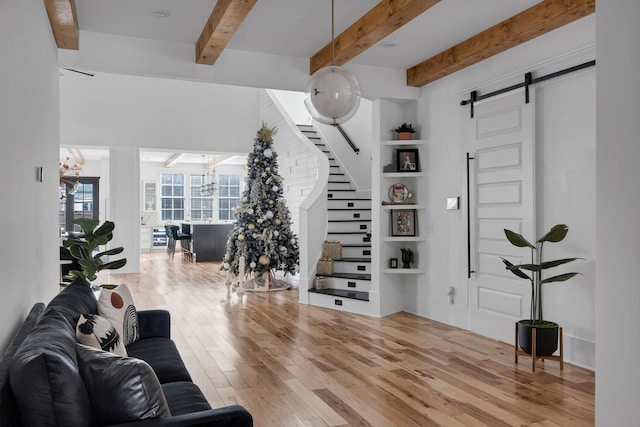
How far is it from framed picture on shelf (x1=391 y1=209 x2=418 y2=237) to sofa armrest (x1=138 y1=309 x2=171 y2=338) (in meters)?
3.38

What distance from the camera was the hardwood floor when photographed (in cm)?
315

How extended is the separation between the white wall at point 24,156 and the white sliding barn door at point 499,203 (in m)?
3.95

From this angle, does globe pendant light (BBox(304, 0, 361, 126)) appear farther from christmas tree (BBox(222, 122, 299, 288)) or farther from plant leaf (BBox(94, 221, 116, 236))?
christmas tree (BBox(222, 122, 299, 288))

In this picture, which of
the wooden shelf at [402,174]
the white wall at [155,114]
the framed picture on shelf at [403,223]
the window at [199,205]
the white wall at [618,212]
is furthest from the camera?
the window at [199,205]

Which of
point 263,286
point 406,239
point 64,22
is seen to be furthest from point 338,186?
point 64,22

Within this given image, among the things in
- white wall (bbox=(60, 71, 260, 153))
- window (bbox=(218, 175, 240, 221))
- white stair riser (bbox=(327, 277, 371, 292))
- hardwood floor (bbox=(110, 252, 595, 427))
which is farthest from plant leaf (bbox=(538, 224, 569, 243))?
window (bbox=(218, 175, 240, 221))

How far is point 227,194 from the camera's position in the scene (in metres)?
16.9

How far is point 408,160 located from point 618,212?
4.07 meters

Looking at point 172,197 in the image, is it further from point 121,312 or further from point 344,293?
point 121,312

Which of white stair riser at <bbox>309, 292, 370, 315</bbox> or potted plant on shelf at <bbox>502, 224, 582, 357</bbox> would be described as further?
white stair riser at <bbox>309, 292, 370, 315</bbox>

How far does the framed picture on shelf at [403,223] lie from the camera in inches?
243

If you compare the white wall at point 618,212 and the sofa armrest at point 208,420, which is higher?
the white wall at point 618,212

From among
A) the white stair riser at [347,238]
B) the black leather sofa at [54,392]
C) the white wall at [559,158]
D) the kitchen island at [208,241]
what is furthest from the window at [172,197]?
the black leather sofa at [54,392]

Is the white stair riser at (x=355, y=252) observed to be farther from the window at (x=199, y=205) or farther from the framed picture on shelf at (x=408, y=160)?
the window at (x=199, y=205)
